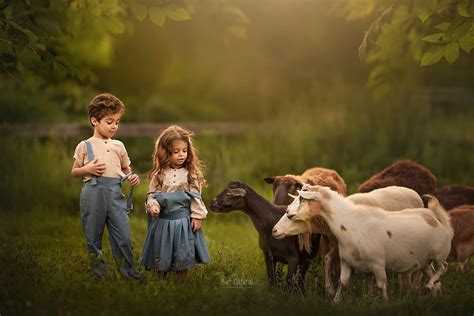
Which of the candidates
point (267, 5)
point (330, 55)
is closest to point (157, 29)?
point (267, 5)

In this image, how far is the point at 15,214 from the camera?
11164 millimetres

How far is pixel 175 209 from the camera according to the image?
7.03m

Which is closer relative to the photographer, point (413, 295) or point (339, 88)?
point (413, 295)

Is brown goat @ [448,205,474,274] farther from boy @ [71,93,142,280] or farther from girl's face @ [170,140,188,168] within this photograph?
boy @ [71,93,142,280]

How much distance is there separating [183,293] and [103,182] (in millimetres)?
1275

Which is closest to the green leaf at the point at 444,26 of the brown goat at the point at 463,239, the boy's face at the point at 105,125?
the brown goat at the point at 463,239

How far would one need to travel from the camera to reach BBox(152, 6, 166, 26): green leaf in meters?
7.39

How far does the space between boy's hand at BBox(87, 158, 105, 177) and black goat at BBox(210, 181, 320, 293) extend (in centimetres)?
A: 111

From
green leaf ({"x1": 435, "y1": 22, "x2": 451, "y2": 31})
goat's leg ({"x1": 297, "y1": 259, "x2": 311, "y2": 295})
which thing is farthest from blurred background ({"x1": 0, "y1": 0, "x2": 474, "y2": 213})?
goat's leg ({"x1": 297, "y1": 259, "x2": 311, "y2": 295})

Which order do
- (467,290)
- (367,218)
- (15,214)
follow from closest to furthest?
(367,218), (467,290), (15,214)

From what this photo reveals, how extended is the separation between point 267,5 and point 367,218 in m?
15.9

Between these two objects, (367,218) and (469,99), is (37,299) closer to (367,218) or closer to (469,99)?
(367,218)

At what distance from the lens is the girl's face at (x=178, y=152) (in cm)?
704

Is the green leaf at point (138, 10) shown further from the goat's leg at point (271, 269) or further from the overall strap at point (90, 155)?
the goat's leg at point (271, 269)
